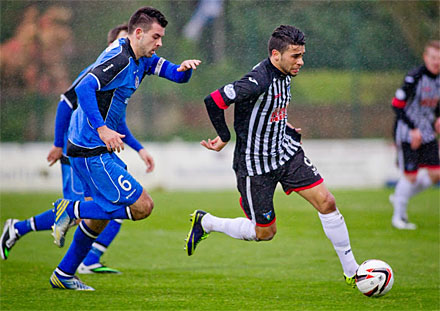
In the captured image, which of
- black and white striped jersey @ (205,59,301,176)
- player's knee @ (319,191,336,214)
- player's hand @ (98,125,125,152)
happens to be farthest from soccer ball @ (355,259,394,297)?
player's hand @ (98,125,125,152)

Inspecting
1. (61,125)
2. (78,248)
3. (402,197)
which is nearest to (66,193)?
(61,125)

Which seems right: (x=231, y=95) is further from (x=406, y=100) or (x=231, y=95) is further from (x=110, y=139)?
(x=406, y=100)

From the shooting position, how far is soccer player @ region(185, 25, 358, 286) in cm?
511

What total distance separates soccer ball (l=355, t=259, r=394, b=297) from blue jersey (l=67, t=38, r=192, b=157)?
6.73ft

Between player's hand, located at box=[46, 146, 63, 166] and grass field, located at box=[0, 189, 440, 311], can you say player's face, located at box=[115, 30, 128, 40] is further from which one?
grass field, located at box=[0, 189, 440, 311]

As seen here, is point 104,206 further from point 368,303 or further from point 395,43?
point 395,43

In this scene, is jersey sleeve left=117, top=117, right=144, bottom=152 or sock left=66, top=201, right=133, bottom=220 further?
jersey sleeve left=117, top=117, right=144, bottom=152

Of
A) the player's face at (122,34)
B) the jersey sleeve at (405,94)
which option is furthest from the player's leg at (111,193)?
the jersey sleeve at (405,94)

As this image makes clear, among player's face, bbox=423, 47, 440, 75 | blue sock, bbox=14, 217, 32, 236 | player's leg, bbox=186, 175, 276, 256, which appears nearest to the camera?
player's leg, bbox=186, 175, 276, 256

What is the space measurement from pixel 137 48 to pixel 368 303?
8.03ft

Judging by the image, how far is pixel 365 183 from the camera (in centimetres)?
1430

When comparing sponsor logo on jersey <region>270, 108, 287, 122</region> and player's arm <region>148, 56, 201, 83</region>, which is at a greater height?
player's arm <region>148, 56, 201, 83</region>

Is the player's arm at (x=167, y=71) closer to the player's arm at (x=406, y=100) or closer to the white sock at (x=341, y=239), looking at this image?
the white sock at (x=341, y=239)

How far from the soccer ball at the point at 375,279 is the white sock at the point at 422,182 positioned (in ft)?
14.8
